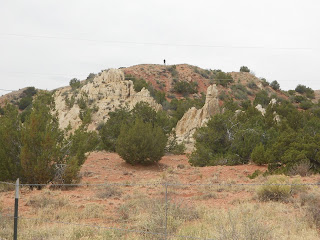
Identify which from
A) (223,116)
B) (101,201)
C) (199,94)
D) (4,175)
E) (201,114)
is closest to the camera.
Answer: (101,201)

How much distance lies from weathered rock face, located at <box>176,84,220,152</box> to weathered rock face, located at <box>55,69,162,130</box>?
5758 mm

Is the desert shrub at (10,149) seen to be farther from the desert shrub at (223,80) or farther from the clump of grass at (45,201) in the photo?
the desert shrub at (223,80)

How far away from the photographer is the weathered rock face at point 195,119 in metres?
32.5

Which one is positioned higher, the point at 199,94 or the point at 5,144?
the point at 199,94

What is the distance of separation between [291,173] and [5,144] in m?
13.1

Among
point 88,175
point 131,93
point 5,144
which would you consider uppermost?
point 131,93

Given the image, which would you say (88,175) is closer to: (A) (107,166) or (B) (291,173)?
(A) (107,166)

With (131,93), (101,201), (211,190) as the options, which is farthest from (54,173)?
(131,93)

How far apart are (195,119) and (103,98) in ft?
43.7

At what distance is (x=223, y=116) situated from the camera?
2552cm

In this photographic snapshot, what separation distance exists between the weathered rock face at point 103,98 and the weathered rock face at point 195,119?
5758mm

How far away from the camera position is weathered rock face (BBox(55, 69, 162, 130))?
127ft

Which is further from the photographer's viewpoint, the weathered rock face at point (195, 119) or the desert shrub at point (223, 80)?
the desert shrub at point (223, 80)

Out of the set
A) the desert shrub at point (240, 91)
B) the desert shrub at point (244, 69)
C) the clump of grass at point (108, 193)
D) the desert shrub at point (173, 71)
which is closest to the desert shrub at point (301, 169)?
the clump of grass at point (108, 193)
